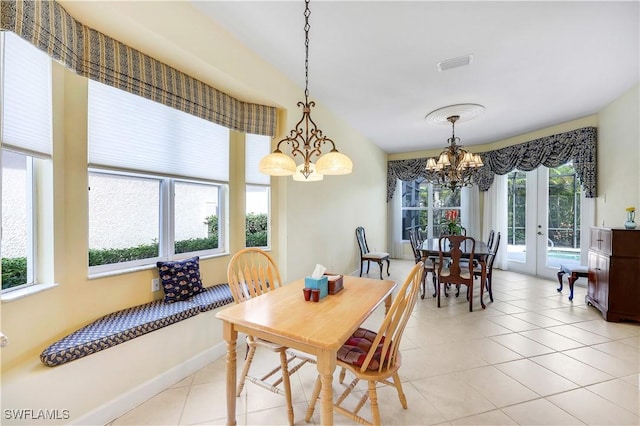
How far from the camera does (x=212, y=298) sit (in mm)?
2383

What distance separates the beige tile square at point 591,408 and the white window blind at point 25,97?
3760 mm

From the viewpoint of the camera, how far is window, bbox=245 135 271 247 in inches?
124

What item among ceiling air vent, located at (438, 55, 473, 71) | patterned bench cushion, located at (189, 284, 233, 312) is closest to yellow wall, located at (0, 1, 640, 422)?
patterned bench cushion, located at (189, 284, 233, 312)

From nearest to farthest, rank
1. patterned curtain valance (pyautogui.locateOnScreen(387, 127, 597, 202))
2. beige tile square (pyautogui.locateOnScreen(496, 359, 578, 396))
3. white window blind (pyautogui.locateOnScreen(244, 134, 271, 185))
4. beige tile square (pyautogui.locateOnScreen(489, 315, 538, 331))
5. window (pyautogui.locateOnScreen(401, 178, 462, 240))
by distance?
beige tile square (pyautogui.locateOnScreen(496, 359, 578, 396)), beige tile square (pyautogui.locateOnScreen(489, 315, 538, 331)), white window blind (pyautogui.locateOnScreen(244, 134, 271, 185)), patterned curtain valance (pyautogui.locateOnScreen(387, 127, 597, 202)), window (pyautogui.locateOnScreen(401, 178, 462, 240))

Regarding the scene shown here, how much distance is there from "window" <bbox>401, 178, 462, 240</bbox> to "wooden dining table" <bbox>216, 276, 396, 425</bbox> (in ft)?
17.1

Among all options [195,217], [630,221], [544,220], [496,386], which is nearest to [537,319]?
[630,221]

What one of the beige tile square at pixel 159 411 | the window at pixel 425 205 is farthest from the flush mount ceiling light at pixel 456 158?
the beige tile square at pixel 159 411

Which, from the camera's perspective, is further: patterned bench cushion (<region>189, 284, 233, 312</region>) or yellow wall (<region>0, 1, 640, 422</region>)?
patterned bench cushion (<region>189, 284, 233, 312</region>)

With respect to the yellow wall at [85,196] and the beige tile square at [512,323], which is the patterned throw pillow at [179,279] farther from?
the beige tile square at [512,323]

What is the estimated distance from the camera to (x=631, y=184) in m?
3.30

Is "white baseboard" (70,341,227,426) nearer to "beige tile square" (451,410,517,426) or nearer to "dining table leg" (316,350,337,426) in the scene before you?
"dining table leg" (316,350,337,426)

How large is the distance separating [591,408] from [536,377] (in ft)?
1.09

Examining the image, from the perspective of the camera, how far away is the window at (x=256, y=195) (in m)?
3.16

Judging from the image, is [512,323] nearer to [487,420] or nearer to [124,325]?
[487,420]
